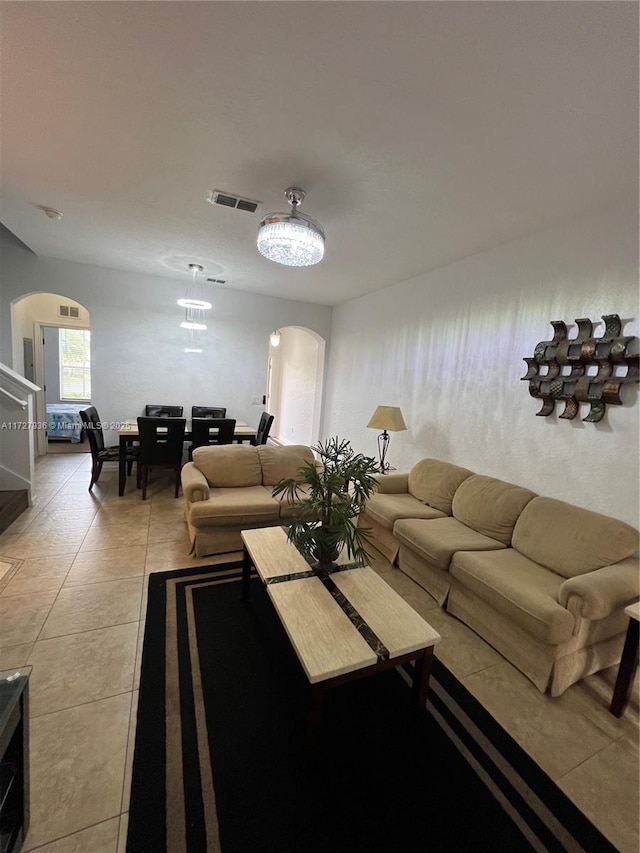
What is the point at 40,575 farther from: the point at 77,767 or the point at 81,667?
the point at 77,767

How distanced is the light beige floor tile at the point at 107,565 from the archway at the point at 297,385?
13.3 ft

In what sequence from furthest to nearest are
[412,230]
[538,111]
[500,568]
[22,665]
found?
1. [412,230]
2. [500,568]
3. [22,665]
4. [538,111]

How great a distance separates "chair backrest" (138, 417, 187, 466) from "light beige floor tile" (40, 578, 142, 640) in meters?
1.86

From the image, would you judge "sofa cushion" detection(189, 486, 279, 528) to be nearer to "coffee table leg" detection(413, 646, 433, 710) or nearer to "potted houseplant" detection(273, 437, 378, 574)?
"potted houseplant" detection(273, 437, 378, 574)

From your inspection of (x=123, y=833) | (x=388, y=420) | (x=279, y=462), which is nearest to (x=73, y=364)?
(x=279, y=462)

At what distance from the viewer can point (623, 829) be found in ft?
4.28

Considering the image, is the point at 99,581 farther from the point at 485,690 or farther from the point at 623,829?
the point at 623,829

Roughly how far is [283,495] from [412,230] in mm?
2511

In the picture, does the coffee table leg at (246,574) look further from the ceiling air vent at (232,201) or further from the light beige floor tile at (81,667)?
the ceiling air vent at (232,201)

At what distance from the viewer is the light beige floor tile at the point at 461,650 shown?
199cm

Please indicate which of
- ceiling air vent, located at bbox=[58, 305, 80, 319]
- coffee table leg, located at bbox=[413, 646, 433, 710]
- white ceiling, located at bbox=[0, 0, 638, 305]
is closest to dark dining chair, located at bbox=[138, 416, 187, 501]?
white ceiling, located at bbox=[0, 0, 638, 305]

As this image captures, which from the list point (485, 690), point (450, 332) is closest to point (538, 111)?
point (450, 332)

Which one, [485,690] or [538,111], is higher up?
[538,111]

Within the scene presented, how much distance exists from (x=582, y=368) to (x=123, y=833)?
3332 mm
